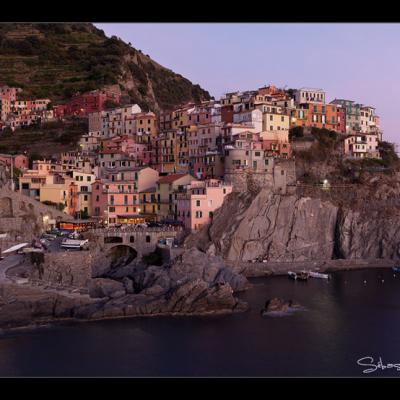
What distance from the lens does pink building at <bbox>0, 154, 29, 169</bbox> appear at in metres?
39.9

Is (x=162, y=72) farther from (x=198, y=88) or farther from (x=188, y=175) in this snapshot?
(x=188, y=175)

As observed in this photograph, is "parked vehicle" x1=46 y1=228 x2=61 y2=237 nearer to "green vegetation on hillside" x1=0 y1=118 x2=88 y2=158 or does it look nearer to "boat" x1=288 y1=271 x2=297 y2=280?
"boat" x1=288 y1=271 x2=297 y2=280

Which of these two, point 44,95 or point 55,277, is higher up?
point 44,95

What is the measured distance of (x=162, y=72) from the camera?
239 ft

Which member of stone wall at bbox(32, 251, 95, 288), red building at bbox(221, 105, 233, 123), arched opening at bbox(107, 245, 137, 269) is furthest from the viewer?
red building at bbox(221, 105, 233, 123)

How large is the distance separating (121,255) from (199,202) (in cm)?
534

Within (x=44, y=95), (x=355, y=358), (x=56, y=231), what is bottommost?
(x=355, y=358)

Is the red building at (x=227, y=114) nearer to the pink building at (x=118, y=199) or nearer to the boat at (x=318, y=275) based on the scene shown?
the pink building at (x=118, y=199)

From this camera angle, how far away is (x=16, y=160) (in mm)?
40500

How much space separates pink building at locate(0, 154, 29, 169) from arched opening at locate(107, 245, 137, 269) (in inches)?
494

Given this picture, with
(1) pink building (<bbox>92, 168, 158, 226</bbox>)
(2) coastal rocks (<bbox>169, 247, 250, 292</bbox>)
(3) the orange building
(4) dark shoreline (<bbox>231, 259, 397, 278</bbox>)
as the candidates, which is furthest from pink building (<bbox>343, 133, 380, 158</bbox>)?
(2) coastal rocks (<bbox>169, 247, 250, 292</bbox>)

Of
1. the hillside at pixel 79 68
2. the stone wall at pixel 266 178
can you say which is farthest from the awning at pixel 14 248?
the hillside at pixel 79 68
